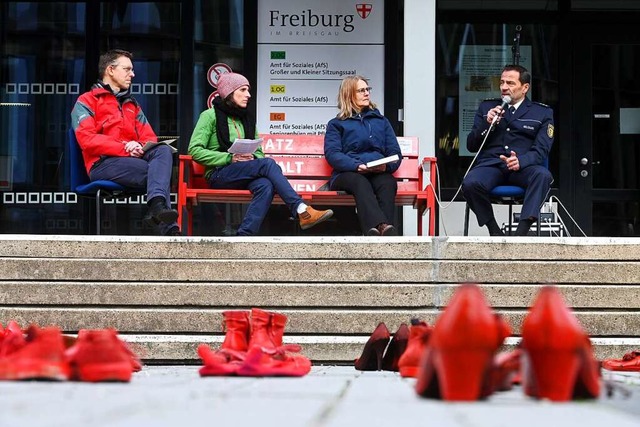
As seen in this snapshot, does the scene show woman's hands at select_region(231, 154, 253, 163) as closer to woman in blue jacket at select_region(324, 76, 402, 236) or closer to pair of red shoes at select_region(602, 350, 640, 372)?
woman in blue jacket at select_region(324, 76, 402, 236)

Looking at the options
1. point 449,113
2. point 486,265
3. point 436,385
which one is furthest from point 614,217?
point 436,385

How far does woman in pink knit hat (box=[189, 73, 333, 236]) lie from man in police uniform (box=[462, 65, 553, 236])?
1.32 m

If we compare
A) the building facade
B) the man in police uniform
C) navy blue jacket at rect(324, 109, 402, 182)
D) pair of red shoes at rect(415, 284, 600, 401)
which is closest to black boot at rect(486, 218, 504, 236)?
the man in police uniform

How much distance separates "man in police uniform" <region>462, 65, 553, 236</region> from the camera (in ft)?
26.6

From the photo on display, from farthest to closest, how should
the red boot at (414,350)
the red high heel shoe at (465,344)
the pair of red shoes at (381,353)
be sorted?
the pair of red shoes at (381,353) < the red boot at (414,350) < the red high heel shoe at (465,344)

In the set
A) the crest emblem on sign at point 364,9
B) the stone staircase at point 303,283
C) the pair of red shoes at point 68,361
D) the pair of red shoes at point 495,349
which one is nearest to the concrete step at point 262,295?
the stone staircase at point 303,283

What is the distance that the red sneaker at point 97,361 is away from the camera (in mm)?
3393

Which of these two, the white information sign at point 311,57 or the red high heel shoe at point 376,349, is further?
the white information sign at point 311,57

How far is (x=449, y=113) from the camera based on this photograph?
10797mm

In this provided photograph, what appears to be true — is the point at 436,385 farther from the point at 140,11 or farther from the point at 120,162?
the point at 140,11

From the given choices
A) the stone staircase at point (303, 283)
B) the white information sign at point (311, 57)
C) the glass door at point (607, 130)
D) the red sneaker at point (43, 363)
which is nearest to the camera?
the red sneaker at point (43, 363)

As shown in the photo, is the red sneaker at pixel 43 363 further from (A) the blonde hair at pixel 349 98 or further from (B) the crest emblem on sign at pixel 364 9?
(B) the crest emblem on sign at pixel 364 9

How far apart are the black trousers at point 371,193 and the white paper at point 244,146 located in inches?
25.9

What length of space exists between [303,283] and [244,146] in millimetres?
1807
